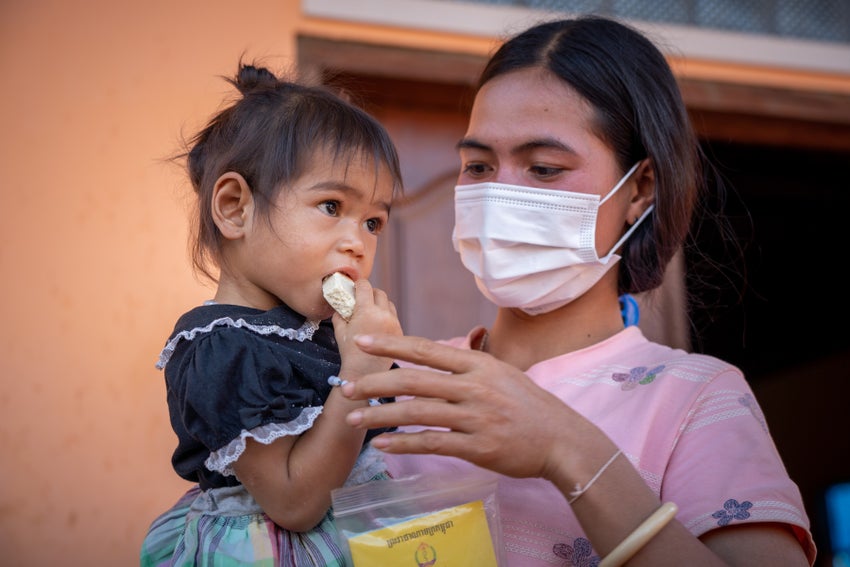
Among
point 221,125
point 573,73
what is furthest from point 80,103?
point 573,73

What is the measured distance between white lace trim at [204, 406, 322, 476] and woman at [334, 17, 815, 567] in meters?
0.12

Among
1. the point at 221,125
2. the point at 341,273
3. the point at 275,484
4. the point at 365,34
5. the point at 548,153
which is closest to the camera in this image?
the point at 275,484

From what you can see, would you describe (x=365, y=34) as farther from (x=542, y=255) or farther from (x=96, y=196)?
(x=542, y=255)

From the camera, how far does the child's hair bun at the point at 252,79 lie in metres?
1.73

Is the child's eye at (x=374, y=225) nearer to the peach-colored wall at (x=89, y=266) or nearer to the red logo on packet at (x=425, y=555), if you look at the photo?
the red logo on packet at (x=425, y=555)

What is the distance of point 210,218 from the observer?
1.59m

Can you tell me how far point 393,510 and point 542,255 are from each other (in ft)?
2.15

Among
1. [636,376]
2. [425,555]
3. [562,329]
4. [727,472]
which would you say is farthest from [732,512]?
[562,329]

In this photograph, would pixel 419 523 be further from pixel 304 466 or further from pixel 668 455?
pixel 668 455

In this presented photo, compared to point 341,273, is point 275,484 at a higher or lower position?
lower

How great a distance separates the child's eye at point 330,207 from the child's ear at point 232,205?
4.6 inches

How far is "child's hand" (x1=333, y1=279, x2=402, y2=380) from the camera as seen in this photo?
140 cm

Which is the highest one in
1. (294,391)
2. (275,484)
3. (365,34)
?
(365,34)

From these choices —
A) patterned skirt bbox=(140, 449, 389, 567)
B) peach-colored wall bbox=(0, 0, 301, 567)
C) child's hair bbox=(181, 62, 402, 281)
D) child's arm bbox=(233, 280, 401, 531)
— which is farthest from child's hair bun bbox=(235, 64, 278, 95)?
peach-colored wall bbox=(0, 0, 301, 567)
